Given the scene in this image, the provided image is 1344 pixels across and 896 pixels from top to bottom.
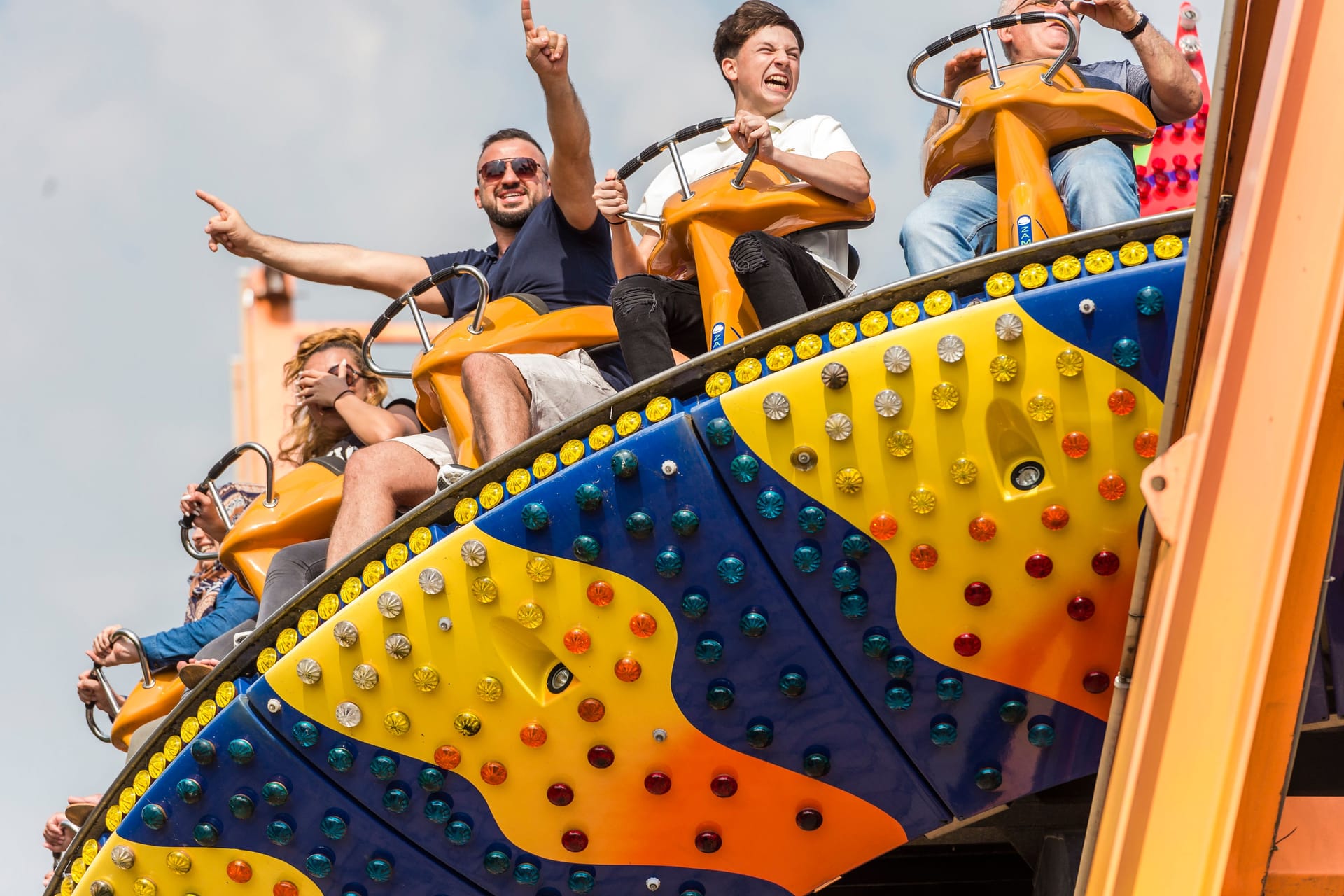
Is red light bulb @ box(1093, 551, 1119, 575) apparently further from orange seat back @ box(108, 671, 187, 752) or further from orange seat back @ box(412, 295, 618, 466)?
orange seat back @ box(108, 671, 187, 752)

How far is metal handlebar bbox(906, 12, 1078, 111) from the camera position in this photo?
334 cm

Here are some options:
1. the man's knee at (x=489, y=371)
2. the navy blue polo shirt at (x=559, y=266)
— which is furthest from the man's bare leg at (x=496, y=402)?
the navy blue polo shirt at (x=559, y=266)

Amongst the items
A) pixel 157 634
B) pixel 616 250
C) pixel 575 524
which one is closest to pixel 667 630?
pixel 575 524

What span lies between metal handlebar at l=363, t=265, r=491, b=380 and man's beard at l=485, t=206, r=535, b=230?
0.63 metres

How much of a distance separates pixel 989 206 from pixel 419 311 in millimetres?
1592

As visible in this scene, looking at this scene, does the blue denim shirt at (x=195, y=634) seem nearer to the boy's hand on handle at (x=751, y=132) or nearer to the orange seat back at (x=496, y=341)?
the orange seat back at (x=496, y=341)

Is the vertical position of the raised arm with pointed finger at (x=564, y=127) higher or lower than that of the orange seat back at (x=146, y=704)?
higher

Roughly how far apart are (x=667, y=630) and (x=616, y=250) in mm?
1612

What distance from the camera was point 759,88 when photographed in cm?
404

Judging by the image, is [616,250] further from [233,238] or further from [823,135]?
→ [233,238]

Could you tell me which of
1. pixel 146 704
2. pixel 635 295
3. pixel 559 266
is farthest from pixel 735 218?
pixel 146 704

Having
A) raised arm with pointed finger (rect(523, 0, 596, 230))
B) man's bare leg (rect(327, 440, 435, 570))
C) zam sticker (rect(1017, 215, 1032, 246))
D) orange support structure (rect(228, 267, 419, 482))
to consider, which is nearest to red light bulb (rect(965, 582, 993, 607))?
zam sticker (rect(1017, 215, 1032, 246))

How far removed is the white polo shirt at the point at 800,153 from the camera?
369 cm

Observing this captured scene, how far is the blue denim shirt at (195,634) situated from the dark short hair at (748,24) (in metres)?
2.27
